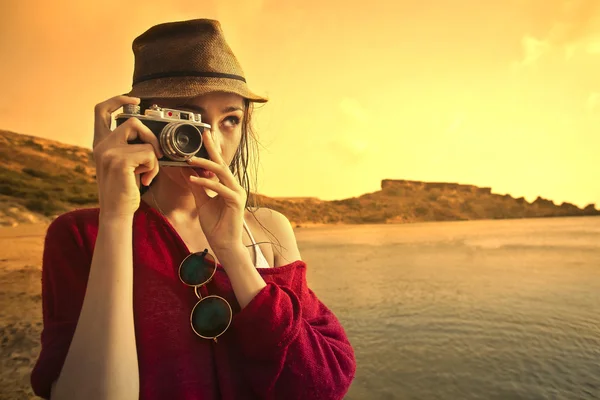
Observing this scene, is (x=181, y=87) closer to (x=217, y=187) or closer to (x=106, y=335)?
(x=217, y=187)

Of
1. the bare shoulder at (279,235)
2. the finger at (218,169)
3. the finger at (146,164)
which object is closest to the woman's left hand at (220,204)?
the finger at (218,169)

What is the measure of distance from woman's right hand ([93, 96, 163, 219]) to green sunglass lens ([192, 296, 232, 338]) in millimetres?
361

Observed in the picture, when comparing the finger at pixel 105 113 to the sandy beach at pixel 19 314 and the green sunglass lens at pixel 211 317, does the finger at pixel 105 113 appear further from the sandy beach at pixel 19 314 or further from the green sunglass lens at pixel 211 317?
the sandy beach at pixel 19 314

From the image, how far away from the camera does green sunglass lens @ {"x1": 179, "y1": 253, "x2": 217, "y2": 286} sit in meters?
1.40

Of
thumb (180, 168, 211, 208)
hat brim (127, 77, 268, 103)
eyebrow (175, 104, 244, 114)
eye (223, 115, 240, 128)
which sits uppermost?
hat brim (127, 77, 268, 103)

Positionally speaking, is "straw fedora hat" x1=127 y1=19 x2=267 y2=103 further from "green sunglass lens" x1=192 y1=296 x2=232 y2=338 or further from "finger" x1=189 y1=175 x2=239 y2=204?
"green sunglass lens" x1=192 y1=296 x2=232 y2=338

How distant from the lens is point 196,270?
4.64ft

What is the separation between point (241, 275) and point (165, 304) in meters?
0.25

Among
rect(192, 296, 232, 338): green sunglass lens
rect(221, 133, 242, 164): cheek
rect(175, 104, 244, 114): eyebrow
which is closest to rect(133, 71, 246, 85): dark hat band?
rect(175, 104, 244, 114): eyebrow

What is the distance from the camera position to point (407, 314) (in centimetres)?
770

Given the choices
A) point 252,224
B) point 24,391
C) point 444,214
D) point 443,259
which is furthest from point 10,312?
point 444,214

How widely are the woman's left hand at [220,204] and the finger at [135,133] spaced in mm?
128

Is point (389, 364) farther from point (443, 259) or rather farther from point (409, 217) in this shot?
point (409, 217)

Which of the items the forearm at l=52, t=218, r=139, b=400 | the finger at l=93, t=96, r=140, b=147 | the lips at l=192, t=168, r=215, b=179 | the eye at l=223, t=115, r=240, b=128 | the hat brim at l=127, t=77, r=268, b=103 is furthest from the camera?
the eye at l=223, t=115, r=240, b=128
